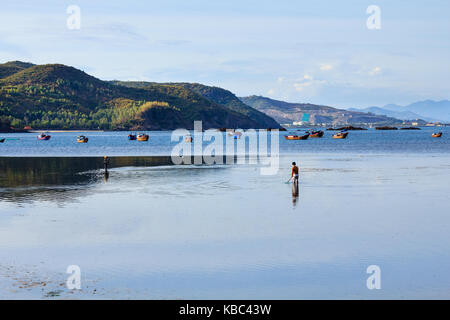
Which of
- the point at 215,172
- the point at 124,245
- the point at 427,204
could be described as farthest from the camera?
the point at 215,172

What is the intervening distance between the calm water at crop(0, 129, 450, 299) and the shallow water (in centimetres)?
5

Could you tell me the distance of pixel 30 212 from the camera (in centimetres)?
2861

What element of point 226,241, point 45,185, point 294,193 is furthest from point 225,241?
point 45,185

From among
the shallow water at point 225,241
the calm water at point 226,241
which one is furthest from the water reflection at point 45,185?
the calm water at point 226,241

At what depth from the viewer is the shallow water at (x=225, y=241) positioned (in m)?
15.8

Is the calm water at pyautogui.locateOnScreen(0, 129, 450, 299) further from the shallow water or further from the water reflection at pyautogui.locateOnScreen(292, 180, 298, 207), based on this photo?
the water reflection at pyautogui.locateOnScreen(292, 180, 298, 207)

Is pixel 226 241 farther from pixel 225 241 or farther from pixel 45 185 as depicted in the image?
pixel 45 185

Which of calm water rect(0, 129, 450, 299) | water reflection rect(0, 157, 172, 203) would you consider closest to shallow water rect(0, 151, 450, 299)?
calm water rect(0, 129, 450, 299)

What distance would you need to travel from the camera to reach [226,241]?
70.8 feet

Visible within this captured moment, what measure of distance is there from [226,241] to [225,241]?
1.7 inches

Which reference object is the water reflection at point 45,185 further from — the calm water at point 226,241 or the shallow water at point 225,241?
the calm water at point 226,241
